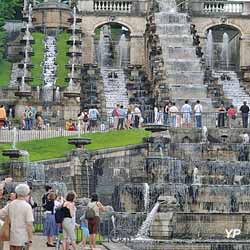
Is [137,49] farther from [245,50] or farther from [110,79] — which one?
[245,50]

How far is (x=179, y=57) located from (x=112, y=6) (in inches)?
464

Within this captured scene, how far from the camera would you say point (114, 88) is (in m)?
64.8

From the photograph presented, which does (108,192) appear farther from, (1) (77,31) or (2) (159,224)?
(1) (77,31)

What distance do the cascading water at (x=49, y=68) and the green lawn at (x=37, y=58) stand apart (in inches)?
10.5

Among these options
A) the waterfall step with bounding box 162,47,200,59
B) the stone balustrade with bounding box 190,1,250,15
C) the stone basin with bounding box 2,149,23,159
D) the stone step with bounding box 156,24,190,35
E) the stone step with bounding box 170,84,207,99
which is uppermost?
the stone balustrade with bounding box 190,1,250,15

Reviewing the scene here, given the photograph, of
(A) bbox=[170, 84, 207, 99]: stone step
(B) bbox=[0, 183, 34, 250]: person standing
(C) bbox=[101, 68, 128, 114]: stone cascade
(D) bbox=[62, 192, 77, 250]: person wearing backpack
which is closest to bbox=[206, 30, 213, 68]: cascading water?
A: (C) bbox=[101, 68, 128, 114]: stone cascade

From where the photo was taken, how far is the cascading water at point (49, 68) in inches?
2322

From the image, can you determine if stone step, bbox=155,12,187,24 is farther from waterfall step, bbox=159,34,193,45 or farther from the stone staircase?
the stone staircase

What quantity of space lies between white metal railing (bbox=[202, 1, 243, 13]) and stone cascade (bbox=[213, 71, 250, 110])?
7.31m

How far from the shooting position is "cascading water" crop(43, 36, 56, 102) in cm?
5897

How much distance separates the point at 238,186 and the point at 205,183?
9.36 ft

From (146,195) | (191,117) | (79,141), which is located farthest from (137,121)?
(146,195)

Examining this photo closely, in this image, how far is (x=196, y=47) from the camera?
6531 cm

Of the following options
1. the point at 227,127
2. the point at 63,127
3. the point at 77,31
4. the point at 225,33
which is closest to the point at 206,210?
the point at 227,127
